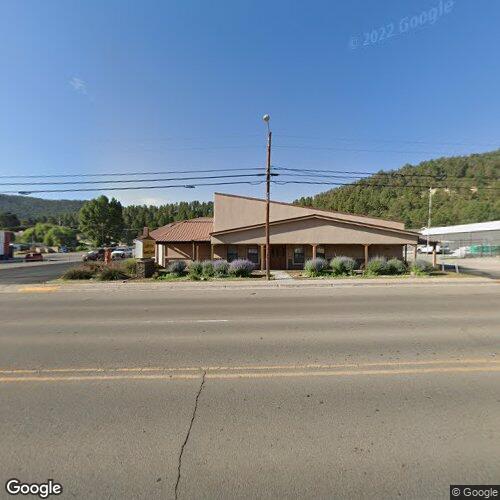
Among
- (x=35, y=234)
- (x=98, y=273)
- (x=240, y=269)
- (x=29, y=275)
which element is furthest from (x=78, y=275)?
(x=35, y=234)

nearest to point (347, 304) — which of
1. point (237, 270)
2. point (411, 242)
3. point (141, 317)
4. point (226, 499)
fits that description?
point (141, 317)

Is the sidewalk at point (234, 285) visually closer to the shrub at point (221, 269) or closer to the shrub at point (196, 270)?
the shrub at point (196, 270)

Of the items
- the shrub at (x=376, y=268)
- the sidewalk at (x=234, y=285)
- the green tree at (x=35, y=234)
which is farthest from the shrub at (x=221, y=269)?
the green tree at (x=35, y=234)

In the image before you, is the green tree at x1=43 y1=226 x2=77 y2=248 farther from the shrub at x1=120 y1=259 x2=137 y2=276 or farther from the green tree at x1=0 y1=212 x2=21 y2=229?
the shrub at x1=120 y1=259 x2=137 y2=276

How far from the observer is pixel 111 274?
2094cm

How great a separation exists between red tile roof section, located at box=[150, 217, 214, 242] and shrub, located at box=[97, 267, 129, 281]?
21.8 ft

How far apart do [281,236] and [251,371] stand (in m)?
20.9

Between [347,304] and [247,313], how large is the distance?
3.63 m

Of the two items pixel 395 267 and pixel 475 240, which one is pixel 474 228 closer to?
pixel 475 240

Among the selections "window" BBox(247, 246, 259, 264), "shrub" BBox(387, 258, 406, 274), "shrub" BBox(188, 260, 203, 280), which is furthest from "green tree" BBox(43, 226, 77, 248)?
"shrub" BBox(387, 258, 406, 274)

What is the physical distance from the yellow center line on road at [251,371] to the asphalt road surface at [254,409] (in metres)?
A: 0.03

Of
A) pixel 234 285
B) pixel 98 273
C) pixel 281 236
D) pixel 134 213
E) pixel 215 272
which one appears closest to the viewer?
pixel 234 285

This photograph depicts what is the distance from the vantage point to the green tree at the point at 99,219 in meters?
70.8

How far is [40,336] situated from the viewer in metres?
7.21
